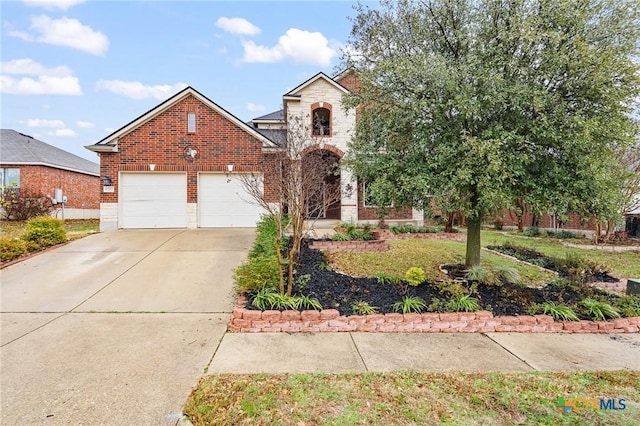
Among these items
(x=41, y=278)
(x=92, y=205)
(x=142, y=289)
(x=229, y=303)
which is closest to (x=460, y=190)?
(x=229, y=303)

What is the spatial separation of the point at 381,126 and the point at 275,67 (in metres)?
12.7

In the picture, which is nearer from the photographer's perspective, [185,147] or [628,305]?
[628,305]

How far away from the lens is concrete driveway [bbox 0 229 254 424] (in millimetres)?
2917

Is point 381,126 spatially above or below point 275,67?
below

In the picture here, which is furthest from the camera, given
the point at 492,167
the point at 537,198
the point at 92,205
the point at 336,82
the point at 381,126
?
the point at 92,205

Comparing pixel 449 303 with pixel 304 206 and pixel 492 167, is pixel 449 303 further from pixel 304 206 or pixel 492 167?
pixel 304 206

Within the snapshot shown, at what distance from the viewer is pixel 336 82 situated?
49.6ft

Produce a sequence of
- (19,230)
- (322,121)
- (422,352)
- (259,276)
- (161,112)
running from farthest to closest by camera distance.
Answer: (322,121)
(19,230)
(161,112)
(259,276)
(422,352)

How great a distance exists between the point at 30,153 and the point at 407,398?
23944 mm

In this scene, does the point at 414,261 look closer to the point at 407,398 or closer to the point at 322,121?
the point at 407,398

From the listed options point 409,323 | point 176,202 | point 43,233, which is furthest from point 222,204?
point 409,323

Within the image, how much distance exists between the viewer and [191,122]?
1312cm

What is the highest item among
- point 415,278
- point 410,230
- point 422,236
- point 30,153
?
point 30,153

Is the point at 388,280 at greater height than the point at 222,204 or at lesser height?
lesser
